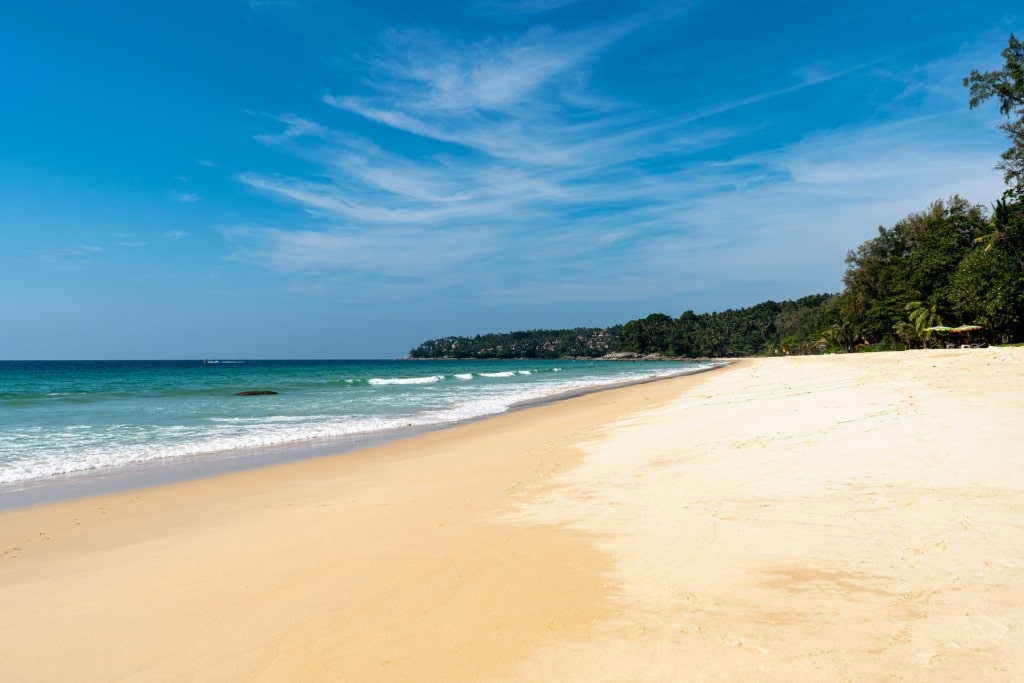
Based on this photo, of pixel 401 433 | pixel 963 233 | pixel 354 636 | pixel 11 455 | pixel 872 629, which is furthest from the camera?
pixel 963 233

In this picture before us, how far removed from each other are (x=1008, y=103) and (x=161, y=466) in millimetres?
42130

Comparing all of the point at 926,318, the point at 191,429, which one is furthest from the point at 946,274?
the point at 191,429

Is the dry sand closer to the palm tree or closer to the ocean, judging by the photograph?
the ocean

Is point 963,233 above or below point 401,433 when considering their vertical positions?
above

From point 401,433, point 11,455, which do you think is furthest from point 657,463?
point 11,455

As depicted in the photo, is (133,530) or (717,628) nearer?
(717,628)

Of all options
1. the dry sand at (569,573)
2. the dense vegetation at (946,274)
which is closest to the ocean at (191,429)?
the dry sand at (569,573)

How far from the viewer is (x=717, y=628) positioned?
335 cm

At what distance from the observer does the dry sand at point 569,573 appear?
3.16 m

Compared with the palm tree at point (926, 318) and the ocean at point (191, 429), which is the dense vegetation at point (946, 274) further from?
the ocean at point (191, 429)

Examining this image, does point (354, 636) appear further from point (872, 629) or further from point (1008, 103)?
point (1008, 103)

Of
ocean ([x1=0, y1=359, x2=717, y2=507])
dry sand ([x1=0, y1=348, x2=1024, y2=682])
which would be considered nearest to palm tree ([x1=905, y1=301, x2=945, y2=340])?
ocean ([x1=0, y1=359, x2=717, y2=507])

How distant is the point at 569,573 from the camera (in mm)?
4348

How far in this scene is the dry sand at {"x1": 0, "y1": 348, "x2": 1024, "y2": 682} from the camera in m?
3.16
